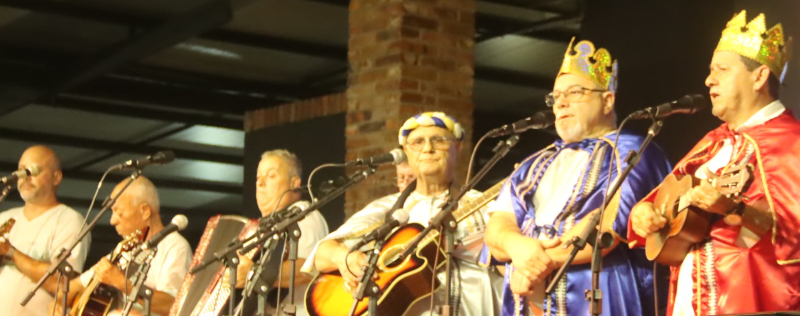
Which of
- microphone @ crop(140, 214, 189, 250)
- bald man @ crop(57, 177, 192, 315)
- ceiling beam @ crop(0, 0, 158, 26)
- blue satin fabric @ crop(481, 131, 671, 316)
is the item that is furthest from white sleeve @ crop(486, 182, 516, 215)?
ceiling beam @ crop(0, 0, 158, 26)

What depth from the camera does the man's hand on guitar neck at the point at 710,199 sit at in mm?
3693

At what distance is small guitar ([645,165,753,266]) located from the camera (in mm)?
3912

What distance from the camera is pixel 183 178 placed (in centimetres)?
1516

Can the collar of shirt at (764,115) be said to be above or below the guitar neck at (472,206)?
above

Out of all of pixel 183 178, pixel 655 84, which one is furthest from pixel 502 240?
pixel 183 178

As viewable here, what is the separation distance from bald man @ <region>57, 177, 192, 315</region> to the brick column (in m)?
1.20

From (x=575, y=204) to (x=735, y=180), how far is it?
2.94 ft

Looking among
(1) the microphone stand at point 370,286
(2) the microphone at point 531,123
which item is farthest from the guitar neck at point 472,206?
(2) the microphone at point 531,123

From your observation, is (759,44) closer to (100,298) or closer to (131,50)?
(100,298)

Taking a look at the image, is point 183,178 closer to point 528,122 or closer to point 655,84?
point 655,84

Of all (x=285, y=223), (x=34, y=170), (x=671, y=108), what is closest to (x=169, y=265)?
(x=34, y=170)

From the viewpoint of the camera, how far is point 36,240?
752 cm

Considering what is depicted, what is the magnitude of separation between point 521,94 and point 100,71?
3838 millimetres

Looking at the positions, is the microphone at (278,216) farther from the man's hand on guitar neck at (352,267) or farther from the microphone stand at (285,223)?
the man's hand on guitar neck at (352,267)
